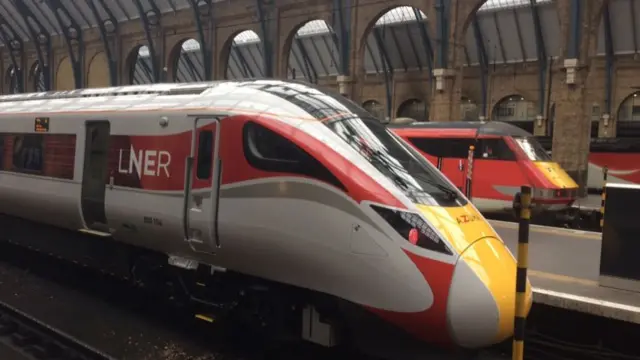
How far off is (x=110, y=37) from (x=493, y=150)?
Answer: 1181 inches

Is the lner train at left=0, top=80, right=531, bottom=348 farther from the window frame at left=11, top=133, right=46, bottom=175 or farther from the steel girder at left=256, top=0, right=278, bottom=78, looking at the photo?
the steel girder at left=256, top=0, right=278, bottom=78

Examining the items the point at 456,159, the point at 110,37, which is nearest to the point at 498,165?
the point at 456,159

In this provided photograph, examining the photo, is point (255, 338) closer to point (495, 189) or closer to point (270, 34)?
point (495, 189)

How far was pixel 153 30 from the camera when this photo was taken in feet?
109

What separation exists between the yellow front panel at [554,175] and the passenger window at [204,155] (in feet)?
33.2

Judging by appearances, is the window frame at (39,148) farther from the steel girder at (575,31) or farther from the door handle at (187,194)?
the steel girder at (575,31)

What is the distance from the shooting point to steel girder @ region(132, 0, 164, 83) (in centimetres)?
3250

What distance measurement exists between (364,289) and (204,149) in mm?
2006

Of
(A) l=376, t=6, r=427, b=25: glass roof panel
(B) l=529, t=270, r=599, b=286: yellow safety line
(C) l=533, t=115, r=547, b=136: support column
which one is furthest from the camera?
(A) l=376, t=6, r=427, b=25: glass roof panel

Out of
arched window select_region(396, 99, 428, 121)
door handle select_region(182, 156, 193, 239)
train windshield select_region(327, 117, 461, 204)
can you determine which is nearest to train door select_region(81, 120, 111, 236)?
door handle select_region(182, 156, 193, 239)

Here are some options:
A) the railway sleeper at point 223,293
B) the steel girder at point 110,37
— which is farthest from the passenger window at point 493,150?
the steel girder at point 110,37

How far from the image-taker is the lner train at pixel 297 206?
3732 mm

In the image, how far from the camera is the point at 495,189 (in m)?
13.3

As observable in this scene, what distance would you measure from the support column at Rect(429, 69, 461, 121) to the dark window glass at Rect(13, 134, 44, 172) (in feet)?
57.3
